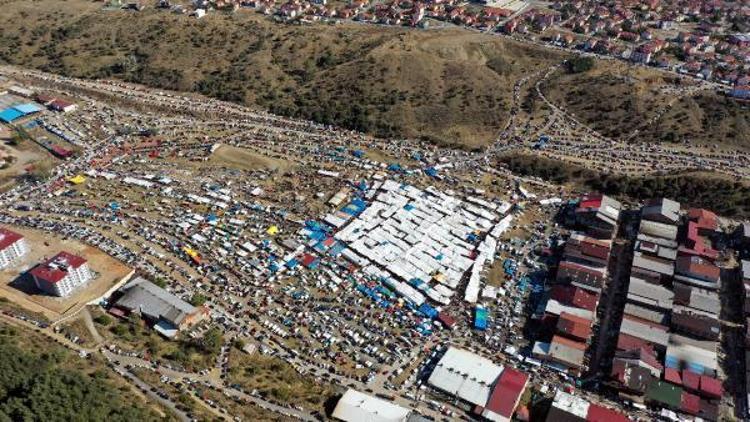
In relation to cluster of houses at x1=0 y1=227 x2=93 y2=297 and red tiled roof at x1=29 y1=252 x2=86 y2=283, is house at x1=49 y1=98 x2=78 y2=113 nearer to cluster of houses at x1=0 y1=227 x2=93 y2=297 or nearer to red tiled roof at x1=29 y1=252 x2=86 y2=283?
cluster of houses at x1=0 y1=227 x2=93 y2=297

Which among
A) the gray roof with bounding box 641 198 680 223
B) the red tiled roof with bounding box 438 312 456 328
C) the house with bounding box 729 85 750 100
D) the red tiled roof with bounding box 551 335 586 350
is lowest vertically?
the red tiled roof with bounding box 438 312 456 328

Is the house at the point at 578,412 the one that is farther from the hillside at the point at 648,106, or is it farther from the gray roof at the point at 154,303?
the hillside at the point at 648,106

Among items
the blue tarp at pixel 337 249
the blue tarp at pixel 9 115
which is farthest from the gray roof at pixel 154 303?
the blue tarp at pixel 9 115

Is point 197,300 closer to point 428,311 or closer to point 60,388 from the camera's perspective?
point 60,388

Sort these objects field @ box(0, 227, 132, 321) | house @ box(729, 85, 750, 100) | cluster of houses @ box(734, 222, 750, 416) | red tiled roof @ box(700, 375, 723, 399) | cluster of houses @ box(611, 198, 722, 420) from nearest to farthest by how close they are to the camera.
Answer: red tiled roof @ box(700, 375, 723, 399) < cluster of houses @ box(611, 198, 722, 420) < cluster of houses @ box(734, 222, 750, 416) < field @ box(0, 227, 132, 321) < house @ box(729, 85, 750, 100)

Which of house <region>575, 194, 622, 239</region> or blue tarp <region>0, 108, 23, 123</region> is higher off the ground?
blue tarp <region>0, 108, 23, 123</region>

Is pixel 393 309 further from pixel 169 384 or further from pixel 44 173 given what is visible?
pixel 44 173

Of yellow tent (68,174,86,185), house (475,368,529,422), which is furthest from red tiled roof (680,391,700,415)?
yellow tent (68,174,86,185)
